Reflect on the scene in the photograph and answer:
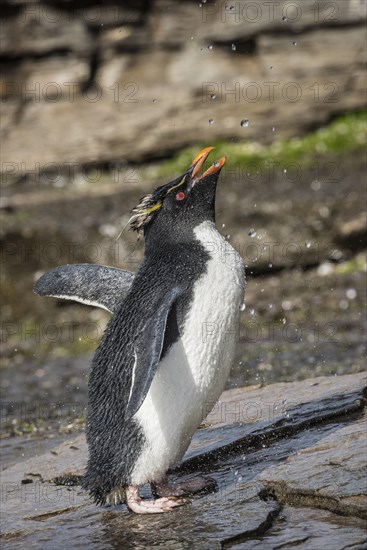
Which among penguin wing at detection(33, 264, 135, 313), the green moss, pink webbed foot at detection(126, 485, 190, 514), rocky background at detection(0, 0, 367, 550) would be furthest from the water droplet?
pink webbed foot at detection(126, 485, 190, 514)

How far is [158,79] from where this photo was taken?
9.46 meters

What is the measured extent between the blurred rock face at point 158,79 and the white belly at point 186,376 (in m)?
6.16

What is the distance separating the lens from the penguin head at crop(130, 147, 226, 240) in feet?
11.7

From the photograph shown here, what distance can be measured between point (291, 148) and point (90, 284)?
573 cm

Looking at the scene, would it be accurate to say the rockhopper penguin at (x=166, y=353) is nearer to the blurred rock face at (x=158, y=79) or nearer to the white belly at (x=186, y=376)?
the white belly at (x=186, y=376)

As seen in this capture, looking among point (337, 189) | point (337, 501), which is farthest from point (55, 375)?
point (337, 501)

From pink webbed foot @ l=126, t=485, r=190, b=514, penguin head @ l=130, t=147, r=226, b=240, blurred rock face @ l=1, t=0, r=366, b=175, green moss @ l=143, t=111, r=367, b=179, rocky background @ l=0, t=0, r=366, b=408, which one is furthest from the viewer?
blurred rock face @ l=1, t=0, r=366, b=175

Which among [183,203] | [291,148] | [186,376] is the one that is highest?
[183,203]

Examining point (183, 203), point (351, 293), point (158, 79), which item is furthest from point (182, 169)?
point (183, 203)

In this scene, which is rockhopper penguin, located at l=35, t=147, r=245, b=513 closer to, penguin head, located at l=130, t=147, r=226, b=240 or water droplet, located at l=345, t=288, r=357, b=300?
penguin head, located at l=130, t=147, r=226, b=240

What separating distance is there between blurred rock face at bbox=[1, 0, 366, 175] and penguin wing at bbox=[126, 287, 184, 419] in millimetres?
6199

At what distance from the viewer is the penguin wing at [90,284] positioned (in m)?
3.88

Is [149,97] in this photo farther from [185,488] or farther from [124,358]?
[185,488]

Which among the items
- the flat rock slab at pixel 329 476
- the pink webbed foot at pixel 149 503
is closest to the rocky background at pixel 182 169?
the flat rock slab at pixel 329 476
